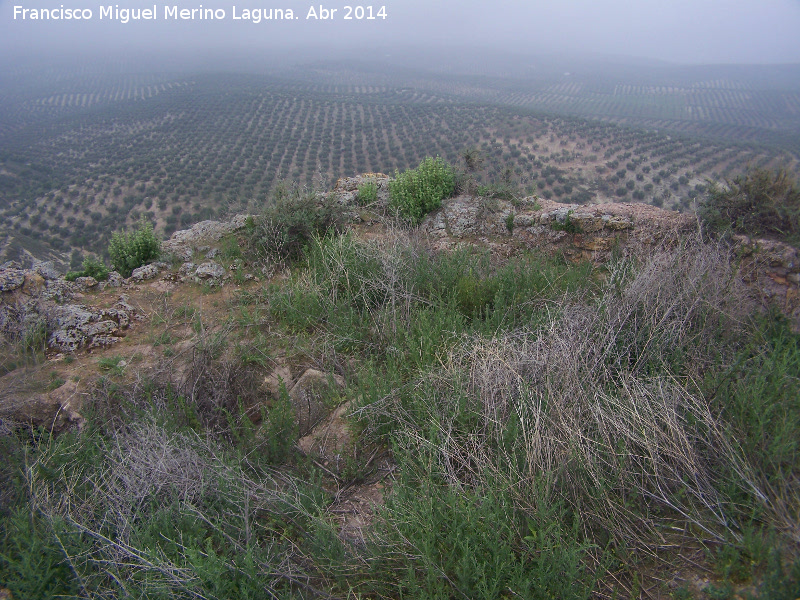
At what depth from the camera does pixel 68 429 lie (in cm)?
347

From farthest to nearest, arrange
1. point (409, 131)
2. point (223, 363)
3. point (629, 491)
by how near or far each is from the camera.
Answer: point (409, 131) → point (223, 363) → point (629, 491)

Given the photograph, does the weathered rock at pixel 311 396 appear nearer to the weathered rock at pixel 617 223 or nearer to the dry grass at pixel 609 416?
the dry grass at pixel 609 416

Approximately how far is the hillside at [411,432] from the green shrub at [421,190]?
5.58ft

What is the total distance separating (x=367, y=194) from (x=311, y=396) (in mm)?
4474

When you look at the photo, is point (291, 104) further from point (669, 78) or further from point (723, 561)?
point (669, 78)

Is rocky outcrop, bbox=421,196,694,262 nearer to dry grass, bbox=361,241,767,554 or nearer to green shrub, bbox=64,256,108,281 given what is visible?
dry grass, bbox=361,241,767,554

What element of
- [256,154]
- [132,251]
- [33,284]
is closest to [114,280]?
[132,251]

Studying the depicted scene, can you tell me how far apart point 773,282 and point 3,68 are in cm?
15071

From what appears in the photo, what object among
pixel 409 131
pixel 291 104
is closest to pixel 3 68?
pixel 291 104

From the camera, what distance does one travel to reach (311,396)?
11.7 feet

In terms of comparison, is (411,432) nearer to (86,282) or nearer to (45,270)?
(86,282)

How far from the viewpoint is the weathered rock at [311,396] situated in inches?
133

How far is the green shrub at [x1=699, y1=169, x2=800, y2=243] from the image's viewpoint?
4.86 metres

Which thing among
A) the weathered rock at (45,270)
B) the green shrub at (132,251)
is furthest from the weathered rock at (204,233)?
the weathered rock at (45,270)
